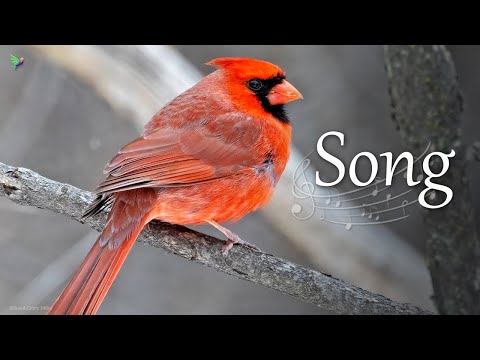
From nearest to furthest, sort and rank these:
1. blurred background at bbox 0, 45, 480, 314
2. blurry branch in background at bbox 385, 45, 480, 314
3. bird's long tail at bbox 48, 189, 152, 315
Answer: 1. bird's long tail at bbox 48, 189, 152, 315
2. blurry branch in background at bbox 385, 45, 480, 314
3. blurred background at bbox 0, 45, 480, 314

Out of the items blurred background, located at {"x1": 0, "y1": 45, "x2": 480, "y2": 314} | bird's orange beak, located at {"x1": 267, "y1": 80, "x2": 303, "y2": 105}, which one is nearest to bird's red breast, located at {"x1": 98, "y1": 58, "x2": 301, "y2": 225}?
bird's orange beak, located at {"x1": 267, "y1": 80, "x2": 303, "y2": 105}

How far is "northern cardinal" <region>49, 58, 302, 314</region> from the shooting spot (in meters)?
2.80

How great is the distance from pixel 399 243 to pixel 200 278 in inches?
47.2

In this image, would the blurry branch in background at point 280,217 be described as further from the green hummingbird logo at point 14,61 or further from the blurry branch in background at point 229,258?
the blurry branch in background at point 229,258

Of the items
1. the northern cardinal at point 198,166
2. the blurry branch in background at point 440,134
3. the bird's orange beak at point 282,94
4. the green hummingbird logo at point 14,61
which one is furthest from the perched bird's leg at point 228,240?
the green hummingbird logo at point 14,61

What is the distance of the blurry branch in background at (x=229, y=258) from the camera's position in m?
2.95

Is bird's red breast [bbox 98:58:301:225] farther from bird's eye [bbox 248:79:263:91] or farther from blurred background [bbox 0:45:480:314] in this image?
blurred background [bbox 0:45:480:314]

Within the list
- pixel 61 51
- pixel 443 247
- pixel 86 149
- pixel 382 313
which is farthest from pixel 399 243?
pixel 61 51

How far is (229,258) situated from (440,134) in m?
1.20

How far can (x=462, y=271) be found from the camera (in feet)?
11.9

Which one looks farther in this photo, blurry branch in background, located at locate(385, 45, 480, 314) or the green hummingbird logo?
blurry branch in background, located at locate(385, 45, 480, 314)

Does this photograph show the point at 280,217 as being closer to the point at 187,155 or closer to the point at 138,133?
the point at 138,133

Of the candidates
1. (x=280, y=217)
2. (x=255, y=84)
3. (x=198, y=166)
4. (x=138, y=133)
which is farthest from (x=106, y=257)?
(x=138, y=133)

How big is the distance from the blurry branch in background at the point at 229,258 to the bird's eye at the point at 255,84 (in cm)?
63
